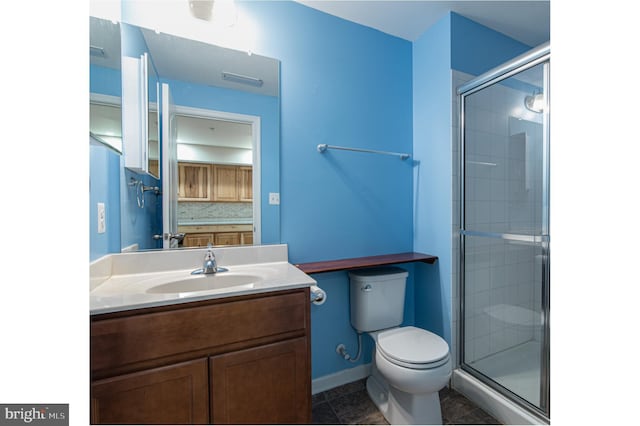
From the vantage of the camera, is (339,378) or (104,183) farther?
(339,378)

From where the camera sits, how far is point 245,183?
5.01ft

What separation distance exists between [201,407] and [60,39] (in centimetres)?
110

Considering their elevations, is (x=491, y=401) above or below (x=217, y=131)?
below

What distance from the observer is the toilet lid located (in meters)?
1.29

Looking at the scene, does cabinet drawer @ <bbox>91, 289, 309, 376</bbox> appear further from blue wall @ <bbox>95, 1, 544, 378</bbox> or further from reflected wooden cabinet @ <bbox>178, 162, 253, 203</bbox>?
reflected wooden cabinet @ <bbox>178, 162, 253, 203</bbox>

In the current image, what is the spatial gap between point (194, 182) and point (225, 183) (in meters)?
0.15

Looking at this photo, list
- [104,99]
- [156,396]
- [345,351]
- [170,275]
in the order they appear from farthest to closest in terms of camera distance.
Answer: [345,351] < [170,275] < [104,99] < [156,396]

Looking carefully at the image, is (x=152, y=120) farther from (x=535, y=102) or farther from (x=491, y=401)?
(x=491, y=401)

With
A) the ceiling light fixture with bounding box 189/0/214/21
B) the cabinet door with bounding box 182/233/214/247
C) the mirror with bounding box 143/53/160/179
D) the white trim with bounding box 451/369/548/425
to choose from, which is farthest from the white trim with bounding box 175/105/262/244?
the white trim with bounding box 451/369/548/425

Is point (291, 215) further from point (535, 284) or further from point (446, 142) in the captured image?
point (535, 284)

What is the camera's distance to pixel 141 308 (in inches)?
35.7

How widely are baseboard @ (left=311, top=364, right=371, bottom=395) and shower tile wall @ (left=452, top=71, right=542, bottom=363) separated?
66 cm

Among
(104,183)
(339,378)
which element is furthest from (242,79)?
(339,378)
